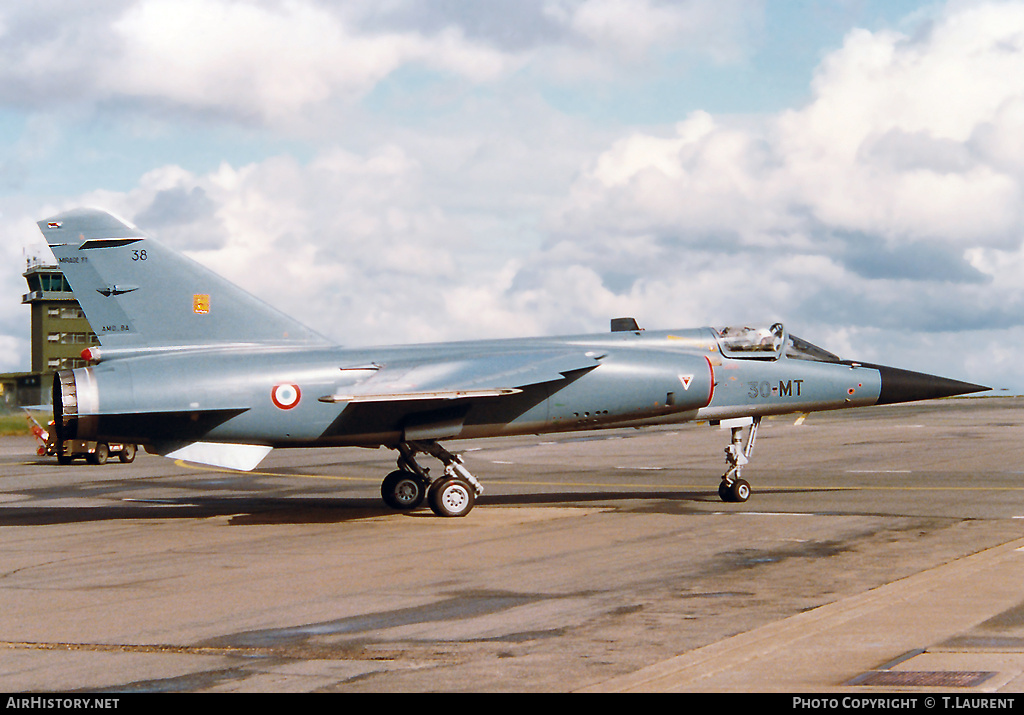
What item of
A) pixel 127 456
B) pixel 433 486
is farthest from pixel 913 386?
pixel 127 456

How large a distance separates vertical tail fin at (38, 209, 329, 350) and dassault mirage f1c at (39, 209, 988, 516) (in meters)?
0.02

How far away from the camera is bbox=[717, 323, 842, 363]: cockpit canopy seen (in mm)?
20422

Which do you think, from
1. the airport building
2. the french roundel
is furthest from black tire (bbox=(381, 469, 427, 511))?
the airport building

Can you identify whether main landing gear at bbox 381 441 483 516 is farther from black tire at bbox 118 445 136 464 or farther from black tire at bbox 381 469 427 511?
black tire at bbox 118 445 136 464

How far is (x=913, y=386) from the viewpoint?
842 inches

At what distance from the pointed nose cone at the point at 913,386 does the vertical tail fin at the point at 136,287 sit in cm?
1250

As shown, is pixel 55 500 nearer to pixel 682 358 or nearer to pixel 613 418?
pixel 613 418

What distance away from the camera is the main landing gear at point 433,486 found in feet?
60.5

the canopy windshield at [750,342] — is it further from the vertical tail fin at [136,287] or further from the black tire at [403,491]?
the vertical tail fin at [136,287]

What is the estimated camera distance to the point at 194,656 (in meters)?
8.59

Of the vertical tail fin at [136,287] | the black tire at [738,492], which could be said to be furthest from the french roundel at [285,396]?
the black tire at [738,492]

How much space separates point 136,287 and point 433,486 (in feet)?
20.4
